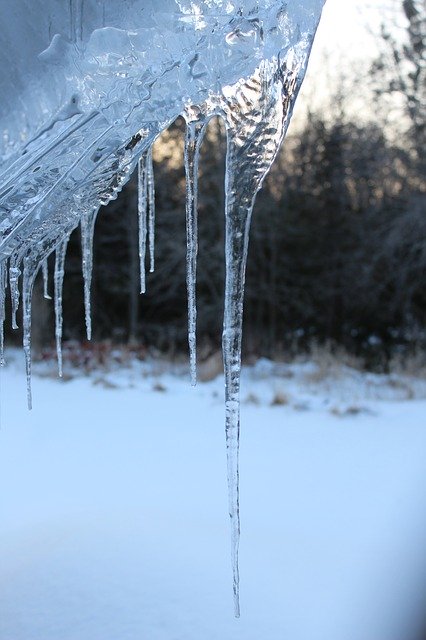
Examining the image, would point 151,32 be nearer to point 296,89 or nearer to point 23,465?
point 296,89

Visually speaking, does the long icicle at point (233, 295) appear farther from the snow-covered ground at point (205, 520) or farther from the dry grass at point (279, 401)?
the dry grass at point (279, 401)

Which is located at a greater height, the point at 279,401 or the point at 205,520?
the point at 279,401

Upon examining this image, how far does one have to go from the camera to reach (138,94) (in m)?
1.46

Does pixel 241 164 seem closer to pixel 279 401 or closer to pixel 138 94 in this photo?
pixel 138 94

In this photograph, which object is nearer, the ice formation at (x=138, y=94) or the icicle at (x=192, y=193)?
the ice formation at (x=138, y=94)

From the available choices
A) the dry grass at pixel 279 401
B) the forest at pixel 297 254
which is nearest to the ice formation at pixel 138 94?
the dry grass at pixel 279 401

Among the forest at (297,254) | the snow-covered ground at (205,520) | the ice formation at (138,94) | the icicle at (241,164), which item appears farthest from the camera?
the forest at (297,254)

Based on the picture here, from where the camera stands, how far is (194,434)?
453 cm

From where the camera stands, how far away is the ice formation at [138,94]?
1.36 meters

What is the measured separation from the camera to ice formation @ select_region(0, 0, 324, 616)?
4.45 ft

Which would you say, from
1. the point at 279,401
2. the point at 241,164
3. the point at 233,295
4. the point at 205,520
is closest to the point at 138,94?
the point at 241,164

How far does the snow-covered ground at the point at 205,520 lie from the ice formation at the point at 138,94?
83 cm

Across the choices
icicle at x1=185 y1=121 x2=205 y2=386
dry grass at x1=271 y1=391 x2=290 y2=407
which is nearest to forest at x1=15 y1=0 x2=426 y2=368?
dry grass at x1=271 y1=391 x2=290 y2=407

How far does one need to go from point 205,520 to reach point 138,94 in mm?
2064
